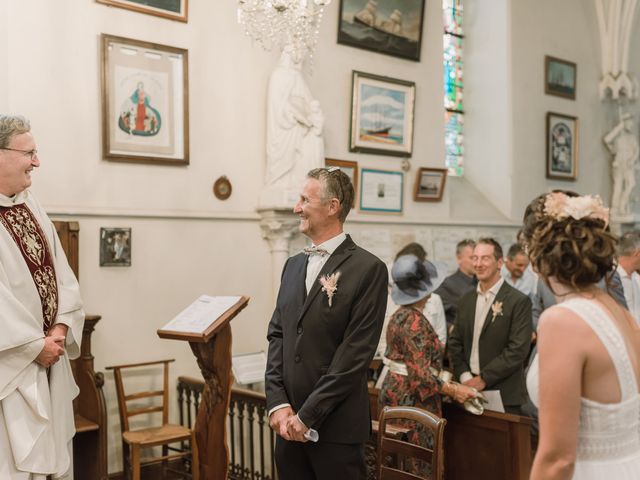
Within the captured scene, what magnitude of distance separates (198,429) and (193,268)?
198cm

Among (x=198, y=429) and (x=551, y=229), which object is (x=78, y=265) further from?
(x=551, y=229)

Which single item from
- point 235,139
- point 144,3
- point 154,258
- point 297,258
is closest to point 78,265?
point 154,258

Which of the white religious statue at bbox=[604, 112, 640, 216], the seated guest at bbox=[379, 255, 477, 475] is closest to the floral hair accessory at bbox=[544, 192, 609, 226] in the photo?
the seated guest at bbox=[379, 255, 477, 475]

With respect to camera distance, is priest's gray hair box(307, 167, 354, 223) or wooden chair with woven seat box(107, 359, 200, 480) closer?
priest's gray hair box(307, 167, 354, 223)

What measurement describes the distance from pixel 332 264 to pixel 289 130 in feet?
10.3

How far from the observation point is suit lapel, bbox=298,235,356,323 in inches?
113

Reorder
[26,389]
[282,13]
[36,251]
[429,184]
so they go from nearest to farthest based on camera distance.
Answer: [26,389] → [36,251] → [282,13] → [429,184]

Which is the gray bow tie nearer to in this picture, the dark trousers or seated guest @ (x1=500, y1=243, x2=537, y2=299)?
the dark trousers

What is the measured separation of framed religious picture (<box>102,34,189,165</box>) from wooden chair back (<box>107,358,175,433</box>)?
59.9 inches

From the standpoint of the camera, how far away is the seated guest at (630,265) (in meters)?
5.49

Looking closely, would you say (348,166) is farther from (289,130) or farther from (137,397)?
(137,397)

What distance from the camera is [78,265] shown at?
16.1ft

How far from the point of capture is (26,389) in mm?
3035

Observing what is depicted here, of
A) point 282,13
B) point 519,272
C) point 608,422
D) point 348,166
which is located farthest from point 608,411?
point 348,166
